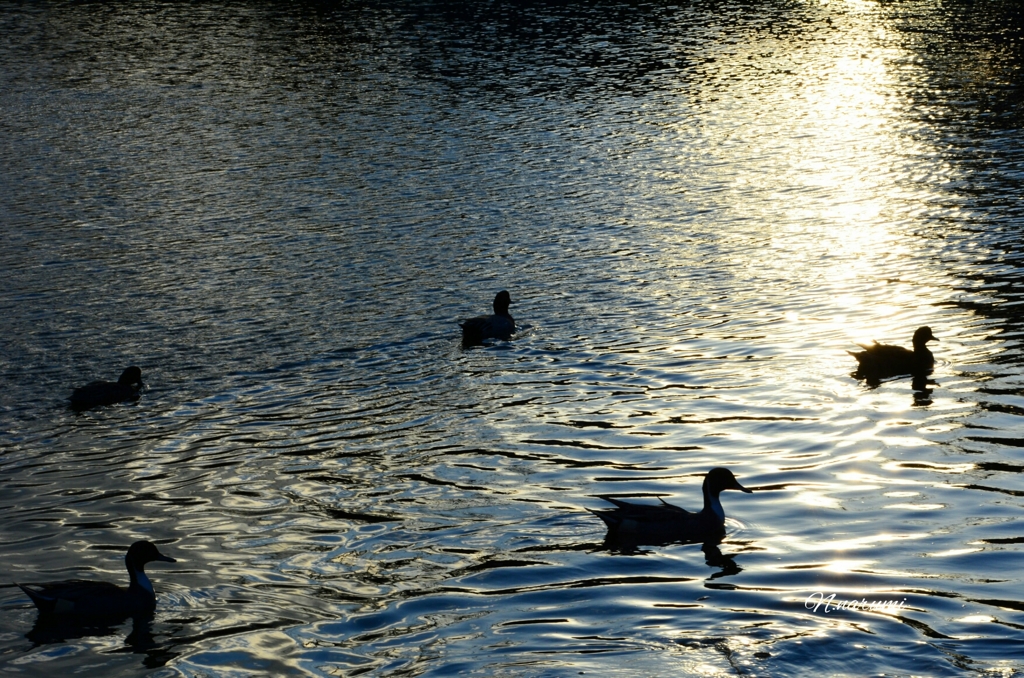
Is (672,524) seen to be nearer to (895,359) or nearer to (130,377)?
(895,359)

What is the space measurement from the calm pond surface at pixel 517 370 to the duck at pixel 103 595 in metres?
0.25

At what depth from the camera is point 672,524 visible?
1574 cm

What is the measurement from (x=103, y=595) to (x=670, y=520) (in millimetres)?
6693

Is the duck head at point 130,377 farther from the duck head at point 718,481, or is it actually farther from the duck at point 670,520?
the duck head at point 718,481

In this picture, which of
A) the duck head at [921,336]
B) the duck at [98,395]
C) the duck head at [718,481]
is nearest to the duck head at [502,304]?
the duck at [98,395]

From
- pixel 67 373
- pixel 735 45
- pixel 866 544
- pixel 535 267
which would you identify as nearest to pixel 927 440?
pixel 866 544

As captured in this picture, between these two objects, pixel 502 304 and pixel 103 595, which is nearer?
pixel 103 595

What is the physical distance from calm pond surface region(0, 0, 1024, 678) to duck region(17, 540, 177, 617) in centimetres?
25

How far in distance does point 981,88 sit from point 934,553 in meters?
40.3

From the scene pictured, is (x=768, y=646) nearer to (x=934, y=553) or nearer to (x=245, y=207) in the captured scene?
(x=934, y=553)

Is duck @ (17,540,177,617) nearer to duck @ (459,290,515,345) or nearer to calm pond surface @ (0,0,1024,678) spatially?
calm pond surface @ (0,0,1024,678)

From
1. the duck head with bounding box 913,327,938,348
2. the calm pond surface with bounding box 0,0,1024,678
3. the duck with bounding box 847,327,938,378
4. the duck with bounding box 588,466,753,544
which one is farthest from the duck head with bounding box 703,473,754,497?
the duck head with bounding box 913,327,938,348

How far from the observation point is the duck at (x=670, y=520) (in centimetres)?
1541

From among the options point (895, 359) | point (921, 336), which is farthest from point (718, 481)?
point (921, 336)
